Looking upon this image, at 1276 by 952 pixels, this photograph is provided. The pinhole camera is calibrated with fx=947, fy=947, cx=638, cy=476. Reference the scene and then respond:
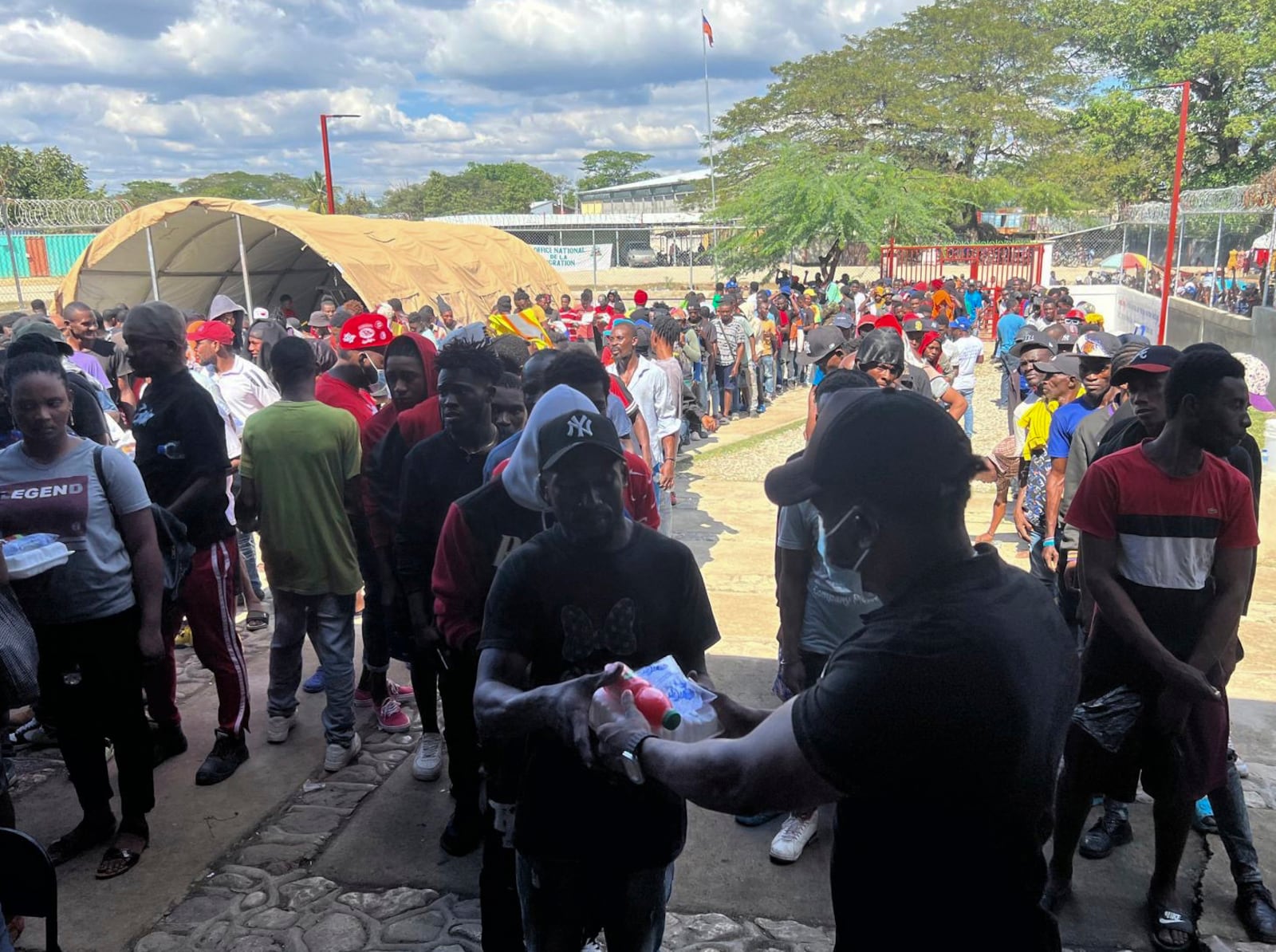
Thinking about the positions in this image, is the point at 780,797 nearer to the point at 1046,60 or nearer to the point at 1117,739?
the point at 1117,739

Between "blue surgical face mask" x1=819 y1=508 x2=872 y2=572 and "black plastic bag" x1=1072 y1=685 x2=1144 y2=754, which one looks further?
"black plastic bag" x1=1072 y1=685 x2=1144 y2=754

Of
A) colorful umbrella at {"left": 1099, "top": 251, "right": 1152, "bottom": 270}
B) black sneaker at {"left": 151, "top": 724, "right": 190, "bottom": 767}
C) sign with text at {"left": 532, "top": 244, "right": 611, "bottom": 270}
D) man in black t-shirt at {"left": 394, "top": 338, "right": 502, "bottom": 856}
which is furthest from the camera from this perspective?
sign with text at {"left": 532, "top": 244, "right": 611, "bottom": 270}

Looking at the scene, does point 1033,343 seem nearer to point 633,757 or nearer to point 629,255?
point 633,757

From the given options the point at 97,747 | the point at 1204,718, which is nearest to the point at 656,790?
the point at 1204,718

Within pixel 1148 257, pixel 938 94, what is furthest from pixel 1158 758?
pixel 938 94

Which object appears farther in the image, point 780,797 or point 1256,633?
point 1256,633

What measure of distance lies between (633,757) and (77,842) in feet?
10.2

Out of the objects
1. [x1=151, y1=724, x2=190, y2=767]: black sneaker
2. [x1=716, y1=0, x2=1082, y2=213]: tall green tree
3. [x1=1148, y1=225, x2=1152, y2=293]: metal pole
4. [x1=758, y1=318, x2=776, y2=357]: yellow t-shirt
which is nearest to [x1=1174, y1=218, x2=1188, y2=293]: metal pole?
[x1=1148, y1=225, x2=1152, y2=293]: metal pole

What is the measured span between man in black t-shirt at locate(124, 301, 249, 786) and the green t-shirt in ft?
0.54

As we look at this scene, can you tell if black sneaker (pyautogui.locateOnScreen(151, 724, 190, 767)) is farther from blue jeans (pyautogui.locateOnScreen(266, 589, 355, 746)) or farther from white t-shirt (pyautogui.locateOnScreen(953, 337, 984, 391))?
white t-shirt (pyautogui.locateOnScreen(953, 337, 984, 391))

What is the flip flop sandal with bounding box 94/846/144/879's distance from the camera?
11.8 ft

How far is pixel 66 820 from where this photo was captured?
13.1ft

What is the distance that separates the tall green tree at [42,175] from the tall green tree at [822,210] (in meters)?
27.4

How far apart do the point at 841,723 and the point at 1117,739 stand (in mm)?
2144
